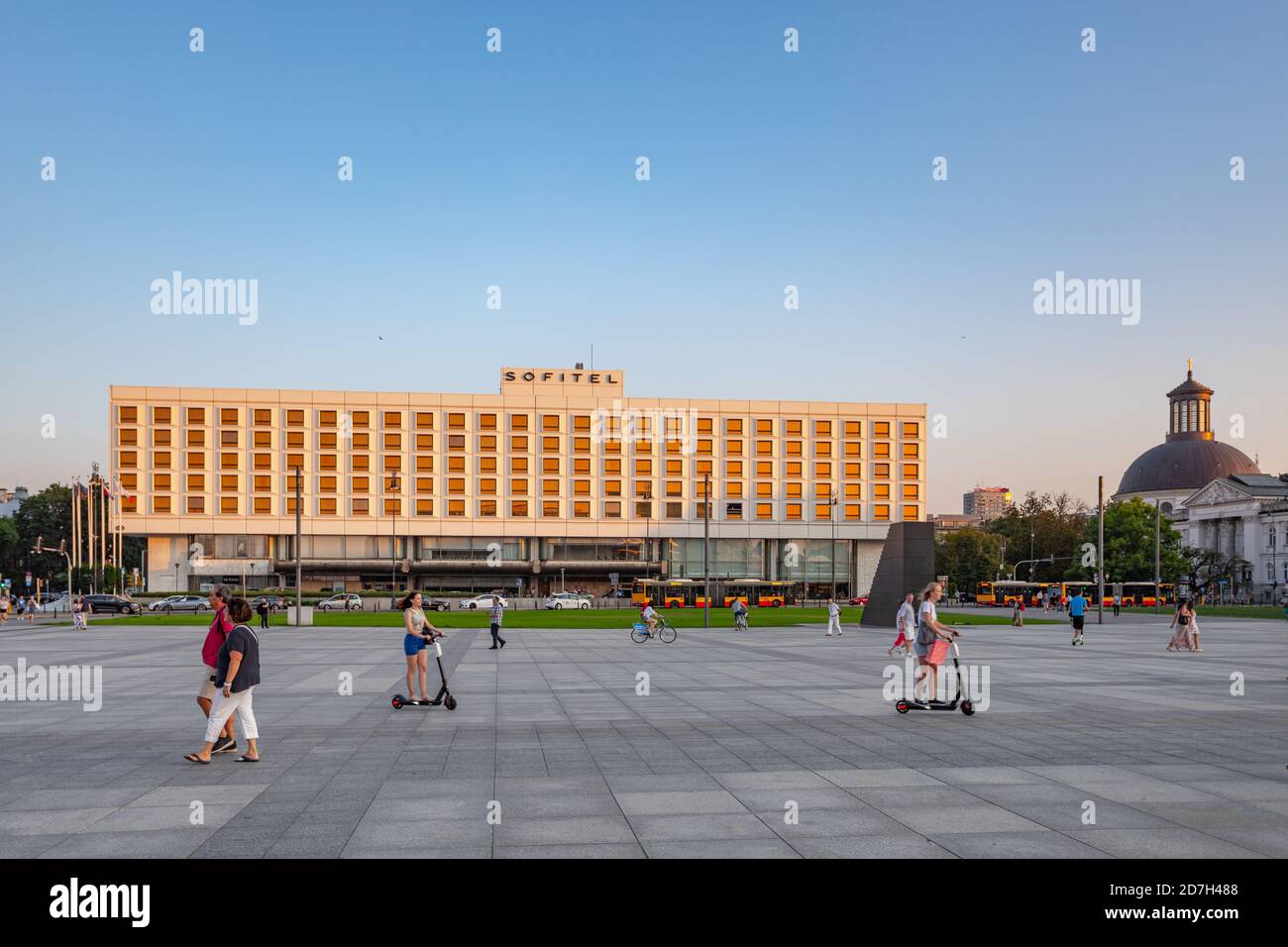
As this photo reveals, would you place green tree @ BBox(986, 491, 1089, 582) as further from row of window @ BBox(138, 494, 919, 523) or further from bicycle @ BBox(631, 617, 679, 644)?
bicycle @ BBox(631, 617, 679, 644)

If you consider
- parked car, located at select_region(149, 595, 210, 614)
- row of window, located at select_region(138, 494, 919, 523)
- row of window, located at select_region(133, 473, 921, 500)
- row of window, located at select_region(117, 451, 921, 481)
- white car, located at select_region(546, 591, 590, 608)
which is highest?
row of window, located at select_region(117, 451, 921, 481)

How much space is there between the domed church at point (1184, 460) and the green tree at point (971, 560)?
39669 millimetres

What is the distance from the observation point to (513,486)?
103m

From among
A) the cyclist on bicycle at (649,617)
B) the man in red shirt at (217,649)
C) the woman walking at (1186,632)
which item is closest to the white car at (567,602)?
the cyclist on bicycle at (649,617)

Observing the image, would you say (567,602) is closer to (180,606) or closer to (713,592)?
(713,592)

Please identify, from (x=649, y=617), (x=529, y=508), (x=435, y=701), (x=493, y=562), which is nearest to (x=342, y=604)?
(x=493, y=562)

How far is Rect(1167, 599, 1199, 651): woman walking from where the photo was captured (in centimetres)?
2830

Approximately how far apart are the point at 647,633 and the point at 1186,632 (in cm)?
1618

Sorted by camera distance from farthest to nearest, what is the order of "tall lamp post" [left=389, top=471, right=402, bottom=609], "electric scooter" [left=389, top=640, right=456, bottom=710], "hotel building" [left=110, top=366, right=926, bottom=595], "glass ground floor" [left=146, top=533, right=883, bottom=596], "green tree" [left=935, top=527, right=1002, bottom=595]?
"green tree" [left=935, top=527, right=1002, bottom=595], "glass ground floor" [left=146, top=533, right=883, bottom=596], "hotel building" [left=110, top=366, right=926, bottom=595], "tall lamp post" [left=389, top=471, right=402, bottom=609], "electric scooter" [left=389, top=640, right=456, bottom=710]

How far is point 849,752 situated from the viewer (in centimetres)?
1127

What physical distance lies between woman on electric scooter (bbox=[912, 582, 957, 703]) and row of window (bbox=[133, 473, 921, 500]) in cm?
8238

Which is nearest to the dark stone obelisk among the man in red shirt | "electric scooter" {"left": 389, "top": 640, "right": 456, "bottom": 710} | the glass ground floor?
"electric scooter" {"left": 389, "top": 640, "right": 456, "bottom": 710}

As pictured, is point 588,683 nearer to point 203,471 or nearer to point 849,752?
point 849,752

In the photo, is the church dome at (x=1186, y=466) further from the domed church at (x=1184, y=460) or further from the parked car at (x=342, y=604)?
the parked car at (x=342, y=604)
